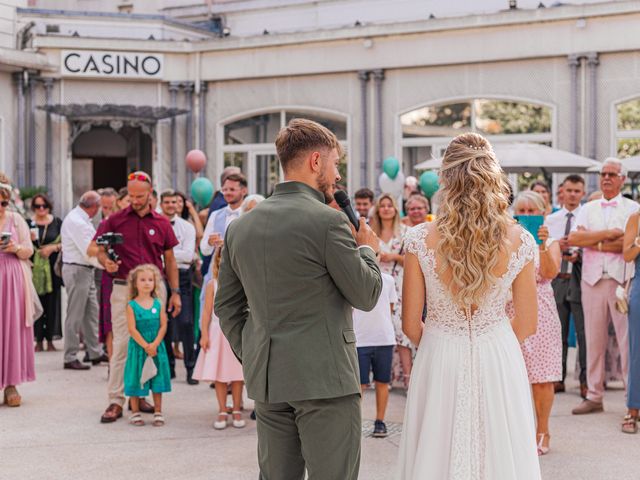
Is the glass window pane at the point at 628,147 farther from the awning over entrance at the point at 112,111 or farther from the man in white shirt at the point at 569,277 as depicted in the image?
the awning over entrance at the point at 112,111

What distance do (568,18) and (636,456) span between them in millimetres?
11932

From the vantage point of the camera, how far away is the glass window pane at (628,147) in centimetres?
1684

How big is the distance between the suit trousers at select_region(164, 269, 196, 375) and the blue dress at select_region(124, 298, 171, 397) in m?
1.76

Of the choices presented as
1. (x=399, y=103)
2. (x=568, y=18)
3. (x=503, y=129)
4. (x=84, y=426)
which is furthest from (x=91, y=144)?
(x=84, y=426)

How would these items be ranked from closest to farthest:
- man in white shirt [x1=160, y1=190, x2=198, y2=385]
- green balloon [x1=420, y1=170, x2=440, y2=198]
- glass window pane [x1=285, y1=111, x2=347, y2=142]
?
man in white shirt [x1=160, y1=190, x2=198, y2=385]
green balloon [x1=420, y1=170, x2=440, y2=198]
glass window pane [x1=285, y1=111, x2=347, y2=142]

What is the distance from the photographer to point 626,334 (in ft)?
26.5

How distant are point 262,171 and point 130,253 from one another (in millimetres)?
12168

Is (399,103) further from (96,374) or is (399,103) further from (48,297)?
(96,374)

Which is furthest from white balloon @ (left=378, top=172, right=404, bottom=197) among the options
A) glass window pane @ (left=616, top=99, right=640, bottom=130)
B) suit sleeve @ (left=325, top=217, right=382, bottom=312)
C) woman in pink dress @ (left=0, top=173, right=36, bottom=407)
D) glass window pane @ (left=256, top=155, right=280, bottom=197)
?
suit sleeve @ (left=325, top=217, right=382, bottom=312)

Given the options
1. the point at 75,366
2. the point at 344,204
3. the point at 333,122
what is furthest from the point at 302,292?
the point at 333,122

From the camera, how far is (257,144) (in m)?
20.2

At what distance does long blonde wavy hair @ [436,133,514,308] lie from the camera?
4.04 metres

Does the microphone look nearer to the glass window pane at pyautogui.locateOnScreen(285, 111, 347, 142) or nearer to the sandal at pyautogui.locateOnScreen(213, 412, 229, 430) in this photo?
the sandal at pyautogui.locateOnScreen(213, 412, 229, 430)

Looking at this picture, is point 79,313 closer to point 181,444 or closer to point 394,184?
point 181,444
